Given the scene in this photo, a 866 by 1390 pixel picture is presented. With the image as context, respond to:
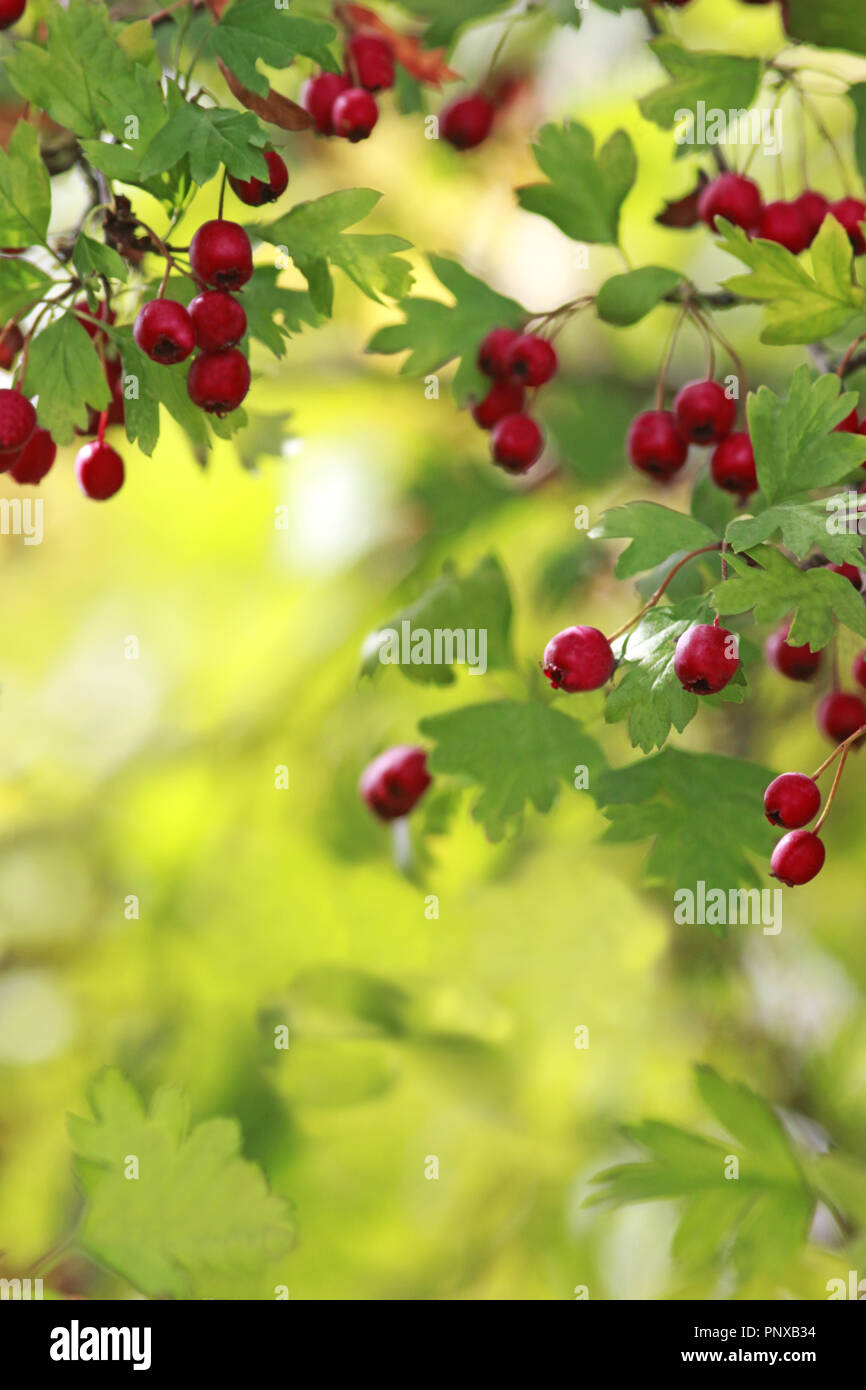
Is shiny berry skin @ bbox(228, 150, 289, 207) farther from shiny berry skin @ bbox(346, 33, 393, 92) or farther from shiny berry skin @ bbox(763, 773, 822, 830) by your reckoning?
shiny berry skin @ bbox(763, 773, 822, 830)

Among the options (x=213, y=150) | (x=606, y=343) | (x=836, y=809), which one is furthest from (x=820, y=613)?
(x=606, y=343)

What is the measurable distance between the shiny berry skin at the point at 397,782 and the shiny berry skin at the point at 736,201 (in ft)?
1.42

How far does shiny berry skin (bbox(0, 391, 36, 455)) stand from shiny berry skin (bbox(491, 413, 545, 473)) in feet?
1.00

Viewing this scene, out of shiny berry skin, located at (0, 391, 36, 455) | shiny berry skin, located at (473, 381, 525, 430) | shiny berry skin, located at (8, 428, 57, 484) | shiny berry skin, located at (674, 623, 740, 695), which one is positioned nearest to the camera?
shiny berry skin, located at (674, 623, 740, 695)

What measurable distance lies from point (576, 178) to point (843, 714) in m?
0.40

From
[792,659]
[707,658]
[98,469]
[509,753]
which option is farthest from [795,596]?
[98,469]

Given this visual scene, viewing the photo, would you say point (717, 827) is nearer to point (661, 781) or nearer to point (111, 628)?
point (661, 781)

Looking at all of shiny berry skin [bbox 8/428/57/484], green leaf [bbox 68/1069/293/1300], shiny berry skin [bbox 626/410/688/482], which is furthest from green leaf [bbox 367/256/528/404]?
green leaf [bbox 68/1069/293/1300]

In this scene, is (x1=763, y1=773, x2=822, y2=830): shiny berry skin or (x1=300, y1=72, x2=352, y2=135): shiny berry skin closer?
(x1=763, y1=773, x2=822, y2=830): shiny berry skin

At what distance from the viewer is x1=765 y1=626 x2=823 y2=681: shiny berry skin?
680 millimetres

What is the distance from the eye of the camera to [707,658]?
1.57 ft

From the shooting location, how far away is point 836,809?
130 centimetres

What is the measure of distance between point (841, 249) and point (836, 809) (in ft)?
2.70

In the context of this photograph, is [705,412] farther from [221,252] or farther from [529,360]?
[221,252]
